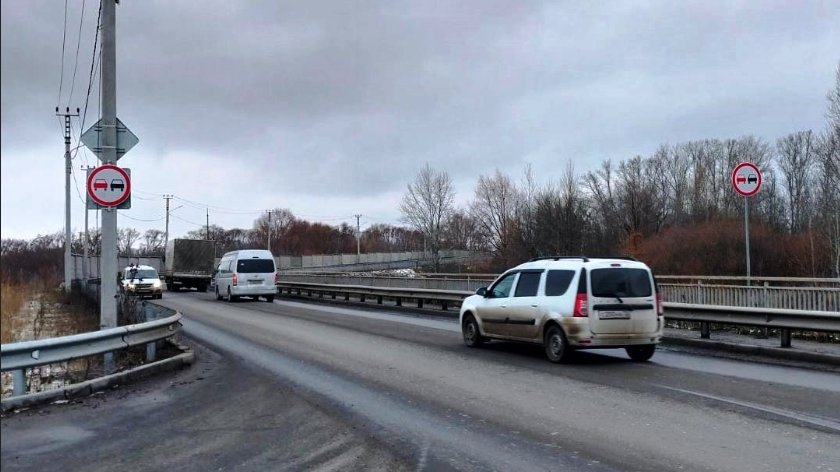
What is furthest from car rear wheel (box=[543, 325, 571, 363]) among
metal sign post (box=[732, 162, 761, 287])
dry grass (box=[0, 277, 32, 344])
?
dry grass (box=[0, 277, 32, 344])

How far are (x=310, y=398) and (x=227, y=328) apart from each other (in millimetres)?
10500

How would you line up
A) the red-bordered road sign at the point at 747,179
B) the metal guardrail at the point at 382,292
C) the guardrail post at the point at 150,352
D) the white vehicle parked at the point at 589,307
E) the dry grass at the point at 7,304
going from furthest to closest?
the metal guardrail at the point at 382,292 → the red-bordered road sign at the point at 747,179 → the white vehicle parked at the point at 589,307 → the guardrail post at the point at 150,352 → the dry grass at the point at 7,304

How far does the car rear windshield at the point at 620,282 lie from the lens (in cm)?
1144

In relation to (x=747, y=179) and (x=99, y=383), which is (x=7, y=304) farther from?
(x=747, y=179)

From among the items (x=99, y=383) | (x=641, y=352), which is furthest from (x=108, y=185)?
(x=641, y=352)

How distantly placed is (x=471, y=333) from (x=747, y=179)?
7725 mm

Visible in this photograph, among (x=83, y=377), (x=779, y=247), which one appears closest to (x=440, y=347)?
(x=83, y=377)

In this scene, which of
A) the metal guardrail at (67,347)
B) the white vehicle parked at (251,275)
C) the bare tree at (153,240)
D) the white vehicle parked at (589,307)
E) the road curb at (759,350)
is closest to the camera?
the metal guardrail at (67,347)

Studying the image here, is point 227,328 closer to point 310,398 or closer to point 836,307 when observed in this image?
point 310,398

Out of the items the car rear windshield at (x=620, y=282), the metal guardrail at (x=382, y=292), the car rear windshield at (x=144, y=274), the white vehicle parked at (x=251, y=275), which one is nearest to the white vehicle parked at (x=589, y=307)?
the car rear windshield at (x=620, y=282)

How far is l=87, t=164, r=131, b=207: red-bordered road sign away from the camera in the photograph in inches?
407

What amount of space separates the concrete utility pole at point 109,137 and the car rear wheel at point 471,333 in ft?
22.3

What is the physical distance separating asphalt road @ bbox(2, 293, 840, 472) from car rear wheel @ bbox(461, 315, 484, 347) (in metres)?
1.35

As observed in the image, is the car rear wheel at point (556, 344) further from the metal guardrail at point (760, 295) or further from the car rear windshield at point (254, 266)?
the car rear windshield at point (254, 266)
